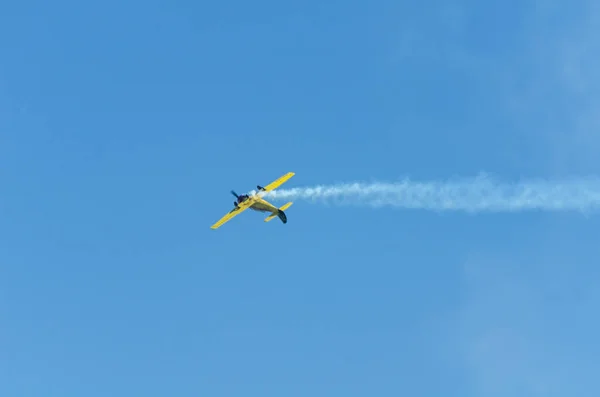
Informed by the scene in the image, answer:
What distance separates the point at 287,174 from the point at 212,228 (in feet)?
51.5

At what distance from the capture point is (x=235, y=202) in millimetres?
101812

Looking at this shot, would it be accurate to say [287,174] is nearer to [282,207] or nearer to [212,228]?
[282,207]

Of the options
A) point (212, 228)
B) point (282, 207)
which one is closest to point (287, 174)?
point (282, 207)

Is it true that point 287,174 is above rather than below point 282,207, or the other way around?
above

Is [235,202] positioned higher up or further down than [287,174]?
further down

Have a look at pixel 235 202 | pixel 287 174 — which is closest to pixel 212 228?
pixel 235 202

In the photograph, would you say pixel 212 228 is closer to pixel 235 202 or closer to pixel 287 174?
pixel 235 202

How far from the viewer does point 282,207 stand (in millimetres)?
104750

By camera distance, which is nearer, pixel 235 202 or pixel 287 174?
pixel 235 202

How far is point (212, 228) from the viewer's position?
99.7 meters

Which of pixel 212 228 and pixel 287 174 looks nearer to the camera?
pixel 212 228

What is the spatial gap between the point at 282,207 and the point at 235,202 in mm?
6813

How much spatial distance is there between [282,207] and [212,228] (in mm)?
10566
